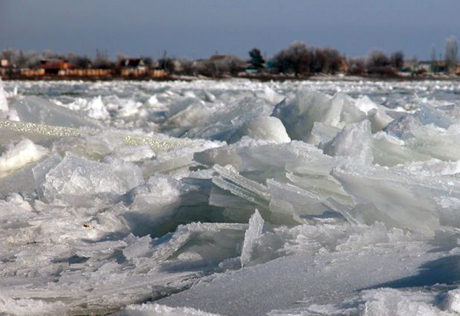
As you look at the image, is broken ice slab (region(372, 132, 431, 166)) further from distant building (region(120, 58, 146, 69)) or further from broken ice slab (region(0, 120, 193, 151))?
distant building (region(120, 58, 146, 69))

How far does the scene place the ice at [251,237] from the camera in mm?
1955

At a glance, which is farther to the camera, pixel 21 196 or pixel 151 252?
pixel 21 196

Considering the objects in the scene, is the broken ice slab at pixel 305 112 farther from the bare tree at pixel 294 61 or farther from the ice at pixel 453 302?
the bare tree at pixel 294 61

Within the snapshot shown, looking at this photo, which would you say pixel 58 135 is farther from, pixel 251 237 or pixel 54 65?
pixel 54 65

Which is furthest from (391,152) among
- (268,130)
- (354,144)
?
(268,130)

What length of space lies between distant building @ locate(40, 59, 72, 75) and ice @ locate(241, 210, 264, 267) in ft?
139

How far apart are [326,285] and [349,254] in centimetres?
17

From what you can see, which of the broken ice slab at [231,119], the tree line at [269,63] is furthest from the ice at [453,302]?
the tree line at [269,63]

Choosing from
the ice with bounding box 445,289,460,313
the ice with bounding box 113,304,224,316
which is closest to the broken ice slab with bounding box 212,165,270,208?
the ice with bounding box 113,304,224,316

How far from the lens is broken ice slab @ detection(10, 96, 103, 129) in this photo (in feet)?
17.1

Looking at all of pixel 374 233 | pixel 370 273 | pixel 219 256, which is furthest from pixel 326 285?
pixel 219 256

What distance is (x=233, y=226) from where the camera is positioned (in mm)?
Result: 2156

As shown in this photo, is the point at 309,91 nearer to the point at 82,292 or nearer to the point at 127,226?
the point at 127,226

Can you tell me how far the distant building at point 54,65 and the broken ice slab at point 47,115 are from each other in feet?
127
